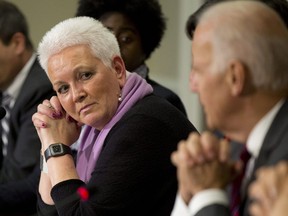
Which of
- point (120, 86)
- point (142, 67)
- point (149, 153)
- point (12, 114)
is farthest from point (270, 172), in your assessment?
point (12, 114)

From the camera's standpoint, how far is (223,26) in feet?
4.94

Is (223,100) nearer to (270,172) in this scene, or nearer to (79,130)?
(270,172)

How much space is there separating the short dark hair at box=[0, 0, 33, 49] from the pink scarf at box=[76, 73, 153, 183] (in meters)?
1.33

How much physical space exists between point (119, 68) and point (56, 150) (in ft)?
0.99

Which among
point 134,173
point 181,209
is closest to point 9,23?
point 134,173

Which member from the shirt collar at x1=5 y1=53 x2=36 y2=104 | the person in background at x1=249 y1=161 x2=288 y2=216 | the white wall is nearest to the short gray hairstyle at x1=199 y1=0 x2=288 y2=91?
the person in background at x1=249 y1=161 x2=288 y2=216

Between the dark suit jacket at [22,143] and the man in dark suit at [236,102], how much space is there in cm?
134

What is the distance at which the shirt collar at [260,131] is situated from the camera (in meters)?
1.48

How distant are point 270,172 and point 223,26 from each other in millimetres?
391

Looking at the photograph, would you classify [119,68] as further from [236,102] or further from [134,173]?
[236,102]

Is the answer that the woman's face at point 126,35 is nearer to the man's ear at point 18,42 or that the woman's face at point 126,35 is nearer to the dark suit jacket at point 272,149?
the man's ear at point 18,42

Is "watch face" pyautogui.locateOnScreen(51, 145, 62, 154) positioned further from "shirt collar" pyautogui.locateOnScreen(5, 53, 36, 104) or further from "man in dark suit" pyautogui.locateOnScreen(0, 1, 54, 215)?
"shirt collar" pyautogui.locateOnScreen(5, 53, 36, 104)

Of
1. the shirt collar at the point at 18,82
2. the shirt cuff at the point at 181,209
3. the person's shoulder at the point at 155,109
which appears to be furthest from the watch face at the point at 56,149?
the shirt collar at the point at 18,82

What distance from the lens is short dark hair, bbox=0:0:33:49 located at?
11.0ft
